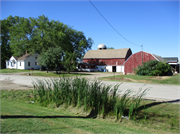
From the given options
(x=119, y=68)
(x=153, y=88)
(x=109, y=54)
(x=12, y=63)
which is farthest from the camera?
(x=109, y=54)

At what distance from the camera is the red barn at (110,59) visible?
54375mm

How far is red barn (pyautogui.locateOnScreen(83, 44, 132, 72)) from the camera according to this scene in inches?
2141

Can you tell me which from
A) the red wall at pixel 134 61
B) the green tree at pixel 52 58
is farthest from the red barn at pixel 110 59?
the green tree at pixel 52 58

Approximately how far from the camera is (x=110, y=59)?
56.2 metres

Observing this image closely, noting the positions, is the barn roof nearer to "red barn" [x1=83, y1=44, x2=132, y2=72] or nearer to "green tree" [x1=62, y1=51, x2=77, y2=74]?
"red barn" [x1=83, y1=44, x2=132, y2=72]

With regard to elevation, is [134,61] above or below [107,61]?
below

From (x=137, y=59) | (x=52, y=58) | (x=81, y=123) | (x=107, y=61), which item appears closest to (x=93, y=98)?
(x=81, y=123)

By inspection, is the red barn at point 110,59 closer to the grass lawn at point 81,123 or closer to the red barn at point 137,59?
the red barn at point 137,59

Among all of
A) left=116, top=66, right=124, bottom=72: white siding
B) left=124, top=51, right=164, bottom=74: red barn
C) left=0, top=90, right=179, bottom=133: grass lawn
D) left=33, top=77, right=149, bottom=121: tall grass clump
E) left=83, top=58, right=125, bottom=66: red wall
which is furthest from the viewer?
left=83, top=58, right=125, bottom=66: red wall

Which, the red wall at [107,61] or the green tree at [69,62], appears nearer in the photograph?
the green tree at [69,62]

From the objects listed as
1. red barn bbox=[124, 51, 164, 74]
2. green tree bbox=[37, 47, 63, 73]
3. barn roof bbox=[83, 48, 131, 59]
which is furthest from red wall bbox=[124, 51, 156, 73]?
green tree bbox=[37, 47, 63, 73]

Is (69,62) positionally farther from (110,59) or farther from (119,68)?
(110,59)

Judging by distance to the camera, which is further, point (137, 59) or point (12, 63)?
point (12, 63)

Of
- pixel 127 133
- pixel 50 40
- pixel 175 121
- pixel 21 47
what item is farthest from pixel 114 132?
pixel 21 47
